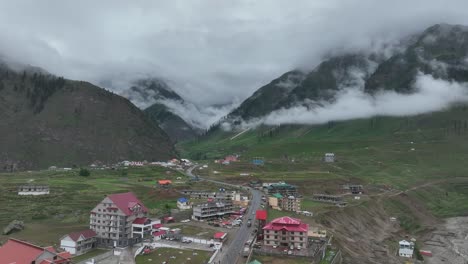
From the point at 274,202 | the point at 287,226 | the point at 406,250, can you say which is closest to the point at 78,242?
the point at 287,226

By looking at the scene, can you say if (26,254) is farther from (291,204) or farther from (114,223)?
(291,204)

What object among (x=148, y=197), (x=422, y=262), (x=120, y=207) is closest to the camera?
(x=120, y=207)

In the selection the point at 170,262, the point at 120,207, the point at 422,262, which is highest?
the point at 120,207

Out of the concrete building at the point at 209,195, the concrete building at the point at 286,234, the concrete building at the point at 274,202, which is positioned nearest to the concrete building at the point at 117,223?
the concrete building at the point at 286,234

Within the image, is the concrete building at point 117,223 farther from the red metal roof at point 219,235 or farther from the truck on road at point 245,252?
the truck on road at point 245,252

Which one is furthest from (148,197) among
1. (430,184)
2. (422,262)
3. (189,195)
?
(430,184)

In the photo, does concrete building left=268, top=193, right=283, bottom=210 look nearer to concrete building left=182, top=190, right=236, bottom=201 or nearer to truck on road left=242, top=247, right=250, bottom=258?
concrete building left=182, top=190, right=236, bottom=201

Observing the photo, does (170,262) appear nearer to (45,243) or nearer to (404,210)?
(45,243)
